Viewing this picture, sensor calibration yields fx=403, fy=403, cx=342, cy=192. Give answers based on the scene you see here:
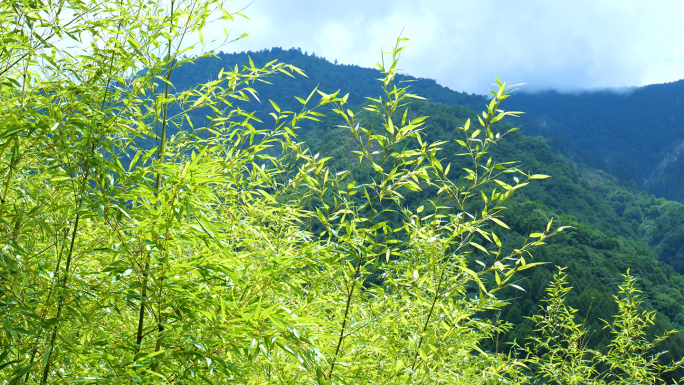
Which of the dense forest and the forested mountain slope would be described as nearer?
the dense forest

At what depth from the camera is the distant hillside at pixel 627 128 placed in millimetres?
75375

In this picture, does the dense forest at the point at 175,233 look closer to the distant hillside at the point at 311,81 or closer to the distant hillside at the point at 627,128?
the distant hillside at the point at 311,81

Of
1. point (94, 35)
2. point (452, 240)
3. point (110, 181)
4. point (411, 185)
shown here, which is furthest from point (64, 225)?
point (452, 240)

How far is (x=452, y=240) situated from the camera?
2312mm

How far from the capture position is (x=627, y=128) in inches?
3649

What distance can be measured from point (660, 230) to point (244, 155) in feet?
188

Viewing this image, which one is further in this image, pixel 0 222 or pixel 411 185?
pixel 411 185

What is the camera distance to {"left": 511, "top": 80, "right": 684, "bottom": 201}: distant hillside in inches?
2968

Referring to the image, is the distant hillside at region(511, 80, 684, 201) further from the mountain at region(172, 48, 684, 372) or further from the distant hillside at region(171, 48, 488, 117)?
the distant hillside at region(171, 48, 488, 117)

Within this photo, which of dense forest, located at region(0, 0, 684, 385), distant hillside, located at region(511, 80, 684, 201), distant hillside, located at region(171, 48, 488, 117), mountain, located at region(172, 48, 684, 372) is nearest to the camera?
dense forest, located at region(0, 0, 684, 385)

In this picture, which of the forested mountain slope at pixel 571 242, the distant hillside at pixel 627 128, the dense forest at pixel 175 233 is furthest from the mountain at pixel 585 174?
the dense forest at pixel 175 233

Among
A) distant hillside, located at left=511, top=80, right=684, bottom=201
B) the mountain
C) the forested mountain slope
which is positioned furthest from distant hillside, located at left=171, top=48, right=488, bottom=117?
the forested mountain slope

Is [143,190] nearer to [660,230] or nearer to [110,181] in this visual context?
[110,181]

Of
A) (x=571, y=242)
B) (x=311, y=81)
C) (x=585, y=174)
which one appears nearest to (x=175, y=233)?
(x=571, y=242)
